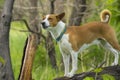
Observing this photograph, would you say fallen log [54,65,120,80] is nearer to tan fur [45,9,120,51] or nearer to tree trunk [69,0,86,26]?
tan fur [45,9,120,51]

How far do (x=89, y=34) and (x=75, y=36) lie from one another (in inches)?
13.8

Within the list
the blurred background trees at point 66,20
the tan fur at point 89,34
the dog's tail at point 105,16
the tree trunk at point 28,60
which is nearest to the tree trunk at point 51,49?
the blurred background trees at point 66,20

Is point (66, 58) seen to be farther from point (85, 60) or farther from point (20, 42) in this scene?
point (20, 42)

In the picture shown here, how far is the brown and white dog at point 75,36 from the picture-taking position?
6477 millimetres

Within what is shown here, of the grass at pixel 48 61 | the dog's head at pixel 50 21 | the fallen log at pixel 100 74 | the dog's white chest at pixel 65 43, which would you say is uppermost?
the dog's head at pixel 50 21

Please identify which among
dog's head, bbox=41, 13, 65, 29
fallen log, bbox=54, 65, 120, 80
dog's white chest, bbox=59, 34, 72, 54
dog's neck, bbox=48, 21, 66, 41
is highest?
dog's head, bbox=41, 13, 65, 29

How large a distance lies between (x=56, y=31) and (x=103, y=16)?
1155 millimetres

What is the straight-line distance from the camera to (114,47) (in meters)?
7.36

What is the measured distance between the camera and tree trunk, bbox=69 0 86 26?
31.0 feet

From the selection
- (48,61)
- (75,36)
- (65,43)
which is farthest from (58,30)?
(48,61)

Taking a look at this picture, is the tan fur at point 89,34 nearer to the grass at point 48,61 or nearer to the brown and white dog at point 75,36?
the brown and white dog at point 75,36

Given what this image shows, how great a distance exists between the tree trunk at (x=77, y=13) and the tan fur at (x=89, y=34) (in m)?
2.22

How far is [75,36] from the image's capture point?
21.9 feet

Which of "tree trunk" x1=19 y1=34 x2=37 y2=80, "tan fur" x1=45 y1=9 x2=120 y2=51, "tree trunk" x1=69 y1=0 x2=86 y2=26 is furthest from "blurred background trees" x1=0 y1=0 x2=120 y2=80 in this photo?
"tree trunk" x1=19 y1=34 x2=37 y2=80
